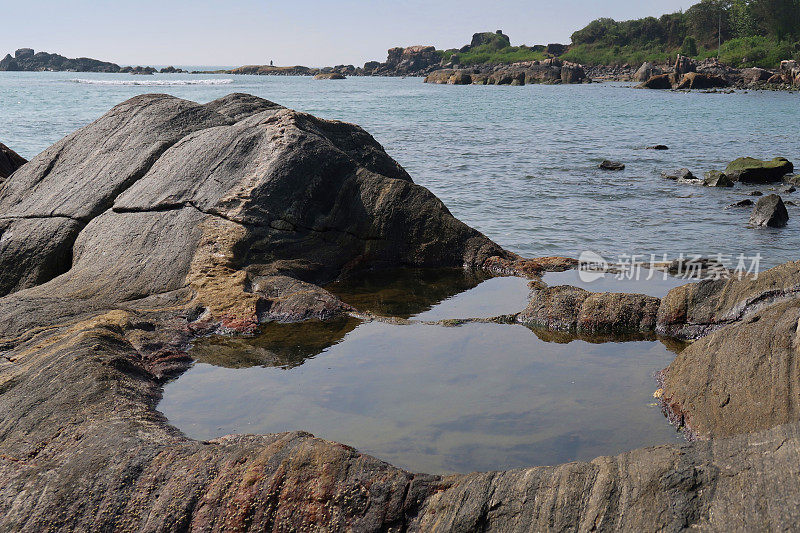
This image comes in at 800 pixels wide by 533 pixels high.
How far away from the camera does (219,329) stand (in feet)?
22.1

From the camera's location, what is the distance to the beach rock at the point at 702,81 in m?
70.4

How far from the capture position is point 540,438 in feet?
15.5

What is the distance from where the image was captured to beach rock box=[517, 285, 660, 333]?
22.0 feet

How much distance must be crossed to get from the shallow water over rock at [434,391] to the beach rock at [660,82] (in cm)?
7579

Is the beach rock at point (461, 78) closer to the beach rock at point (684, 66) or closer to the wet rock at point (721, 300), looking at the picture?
the beach rock at point (684, 66)

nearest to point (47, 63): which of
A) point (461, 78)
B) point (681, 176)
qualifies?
point (461, 78)

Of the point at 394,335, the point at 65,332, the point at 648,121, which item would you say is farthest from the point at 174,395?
the point at 648,121

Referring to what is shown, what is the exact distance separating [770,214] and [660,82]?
227 feet

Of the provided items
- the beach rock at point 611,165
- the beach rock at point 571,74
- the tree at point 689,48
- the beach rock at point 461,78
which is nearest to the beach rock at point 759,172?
the beach rock at point 611,165

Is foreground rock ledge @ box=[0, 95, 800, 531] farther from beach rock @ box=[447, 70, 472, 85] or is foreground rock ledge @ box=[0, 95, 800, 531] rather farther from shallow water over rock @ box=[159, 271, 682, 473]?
beach rock @ box=[447, 70, 472, 85]

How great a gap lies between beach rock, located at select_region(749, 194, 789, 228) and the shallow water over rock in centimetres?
745

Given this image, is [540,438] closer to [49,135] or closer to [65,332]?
[65,332]

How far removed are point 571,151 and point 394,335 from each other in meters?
20.3

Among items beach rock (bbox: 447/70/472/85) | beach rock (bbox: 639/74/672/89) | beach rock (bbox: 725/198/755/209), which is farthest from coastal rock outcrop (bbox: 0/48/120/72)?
beach rock (bbox: 725/198/755/209)
